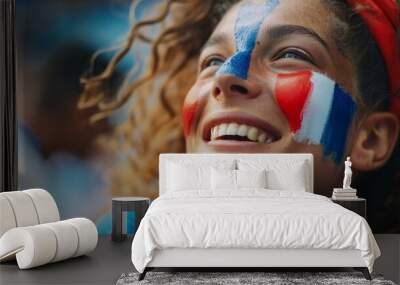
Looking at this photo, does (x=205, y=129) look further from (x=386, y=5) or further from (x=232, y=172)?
(x=386, y=5)

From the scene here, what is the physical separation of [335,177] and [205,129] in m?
1.58

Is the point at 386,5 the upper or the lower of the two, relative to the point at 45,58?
upper

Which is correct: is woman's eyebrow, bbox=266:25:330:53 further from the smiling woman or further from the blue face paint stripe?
the blue face paint stripe

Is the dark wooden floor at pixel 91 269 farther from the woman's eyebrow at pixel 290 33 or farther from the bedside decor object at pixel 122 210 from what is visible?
the woman's eyebrow at pixel 290 33

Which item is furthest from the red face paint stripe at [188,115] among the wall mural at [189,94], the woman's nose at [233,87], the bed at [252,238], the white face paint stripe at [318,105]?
the bed at [252,238]

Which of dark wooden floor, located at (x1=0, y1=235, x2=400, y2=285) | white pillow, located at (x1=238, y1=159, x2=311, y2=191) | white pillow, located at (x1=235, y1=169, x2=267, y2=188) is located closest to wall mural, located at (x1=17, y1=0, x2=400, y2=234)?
white pillow, located at (x1=238, y1=159, x2=311, y2=191)

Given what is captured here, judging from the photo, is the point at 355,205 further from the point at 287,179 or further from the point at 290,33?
the point at 290,33

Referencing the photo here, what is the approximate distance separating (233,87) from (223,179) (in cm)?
122

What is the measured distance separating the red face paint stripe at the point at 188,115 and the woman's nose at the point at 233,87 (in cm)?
28

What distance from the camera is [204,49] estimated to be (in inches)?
287

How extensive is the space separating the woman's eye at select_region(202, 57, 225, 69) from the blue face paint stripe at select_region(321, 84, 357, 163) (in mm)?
1343

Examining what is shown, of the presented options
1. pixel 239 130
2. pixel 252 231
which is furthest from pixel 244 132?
pixel 252 231

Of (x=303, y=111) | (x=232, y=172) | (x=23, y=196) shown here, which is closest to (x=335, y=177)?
(x=303, y=111)

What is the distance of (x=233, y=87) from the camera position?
7.20m
